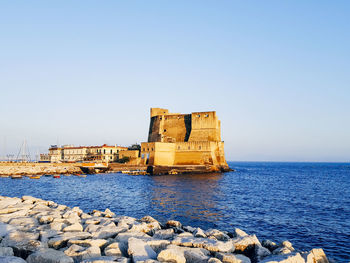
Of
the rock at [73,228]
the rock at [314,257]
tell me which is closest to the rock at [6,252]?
the rock at [73,228]

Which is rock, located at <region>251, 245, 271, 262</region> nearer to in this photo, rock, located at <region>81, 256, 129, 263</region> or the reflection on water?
rock, located at <region>81, 256, 129, 263</region>

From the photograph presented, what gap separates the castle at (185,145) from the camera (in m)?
43.2

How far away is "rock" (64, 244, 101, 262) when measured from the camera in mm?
5727

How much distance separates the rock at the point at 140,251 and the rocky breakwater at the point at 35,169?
124 ft

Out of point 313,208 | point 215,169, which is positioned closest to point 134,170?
point 215,169

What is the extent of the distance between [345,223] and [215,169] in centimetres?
3201

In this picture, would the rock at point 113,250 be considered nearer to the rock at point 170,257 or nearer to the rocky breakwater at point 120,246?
the rocky breakwater at point 120,246

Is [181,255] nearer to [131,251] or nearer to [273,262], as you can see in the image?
[131,251]

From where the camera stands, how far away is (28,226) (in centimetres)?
837

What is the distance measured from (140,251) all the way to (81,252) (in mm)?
1201

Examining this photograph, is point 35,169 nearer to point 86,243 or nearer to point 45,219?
point 45,219

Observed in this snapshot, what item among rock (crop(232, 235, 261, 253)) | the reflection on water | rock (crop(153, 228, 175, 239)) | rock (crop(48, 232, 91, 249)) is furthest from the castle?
rock (crop(232, 235, 261, 253))

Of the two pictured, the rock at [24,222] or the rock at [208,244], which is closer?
the rock at [208,244]

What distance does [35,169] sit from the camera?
4162 centimetres
